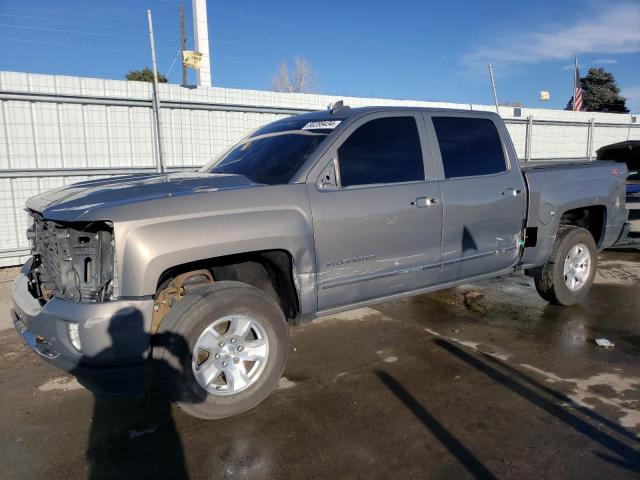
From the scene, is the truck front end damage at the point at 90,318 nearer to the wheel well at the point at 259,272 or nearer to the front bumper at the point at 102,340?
the front bumper at the point at 102,340

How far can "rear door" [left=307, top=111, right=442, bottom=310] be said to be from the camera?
3.50 meters

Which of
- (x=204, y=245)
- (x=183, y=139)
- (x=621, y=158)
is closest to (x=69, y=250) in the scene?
(x=204, y=245)

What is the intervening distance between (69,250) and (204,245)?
0.85 meters

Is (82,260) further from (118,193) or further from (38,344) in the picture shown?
(38,344)

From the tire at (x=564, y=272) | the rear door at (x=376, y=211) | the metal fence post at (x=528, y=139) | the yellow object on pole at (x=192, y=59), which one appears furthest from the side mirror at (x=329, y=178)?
the metal fence post at (x=528, y=139)

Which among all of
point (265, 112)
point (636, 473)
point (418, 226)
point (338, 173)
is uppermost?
point (265, 112)

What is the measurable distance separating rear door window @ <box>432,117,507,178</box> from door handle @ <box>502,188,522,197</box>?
208 millimetres

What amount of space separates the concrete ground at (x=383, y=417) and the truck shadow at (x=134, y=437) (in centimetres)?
1

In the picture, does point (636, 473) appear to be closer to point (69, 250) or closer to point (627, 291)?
point (69, 250)

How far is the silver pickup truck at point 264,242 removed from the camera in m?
2.84

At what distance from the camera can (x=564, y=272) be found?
5.33 metres

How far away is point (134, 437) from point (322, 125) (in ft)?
8.47

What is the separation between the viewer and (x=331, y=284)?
11.6ft

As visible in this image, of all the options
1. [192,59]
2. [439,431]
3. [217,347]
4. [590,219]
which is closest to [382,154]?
[217,347]
